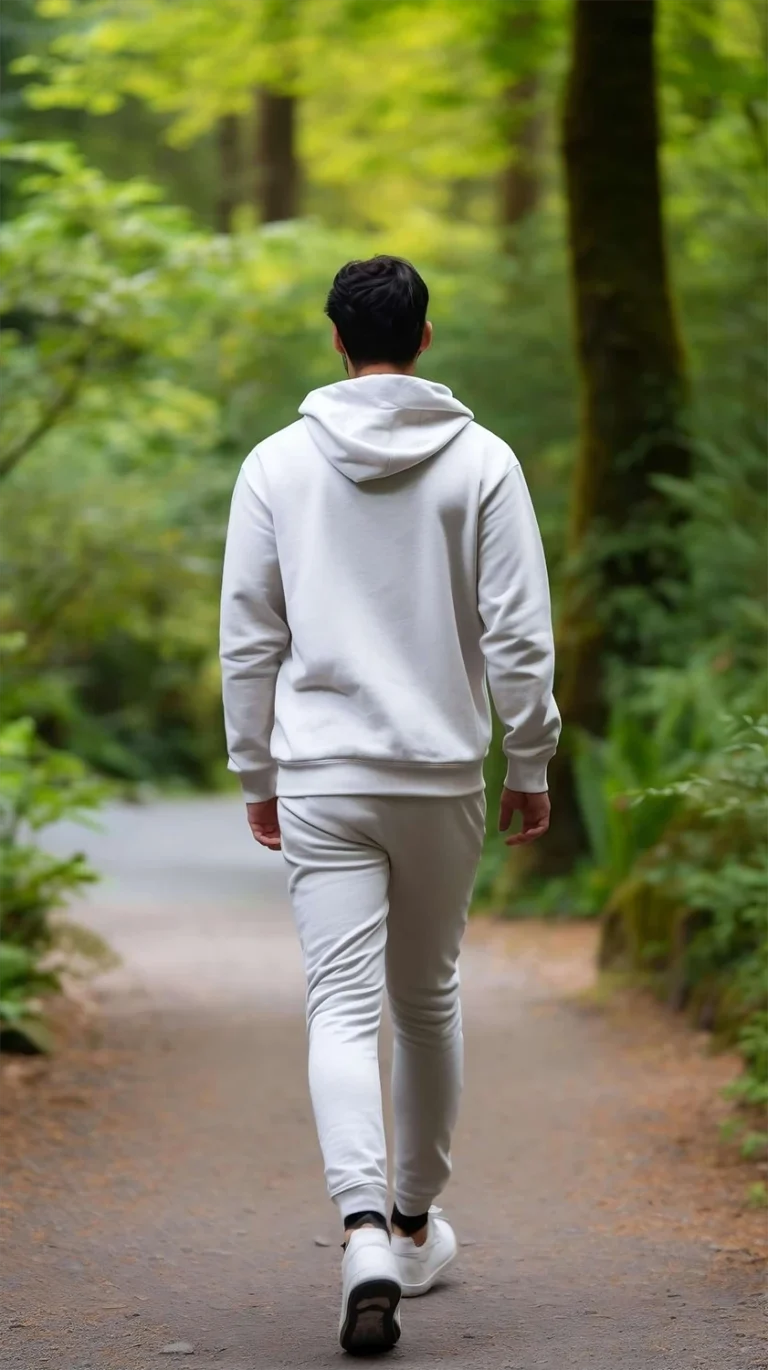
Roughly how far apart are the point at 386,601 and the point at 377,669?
145mm

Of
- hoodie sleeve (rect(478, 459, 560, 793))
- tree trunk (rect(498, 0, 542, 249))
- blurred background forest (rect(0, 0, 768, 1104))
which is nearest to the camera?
hoodie sleeve (rect(478, 459, 560, 793))

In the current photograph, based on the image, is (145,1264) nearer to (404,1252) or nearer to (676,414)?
(404,1252)

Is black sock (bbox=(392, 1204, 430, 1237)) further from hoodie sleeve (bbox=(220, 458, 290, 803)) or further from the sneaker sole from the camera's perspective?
hoodie sleeve (bbox=(220, 458, 290, 803))

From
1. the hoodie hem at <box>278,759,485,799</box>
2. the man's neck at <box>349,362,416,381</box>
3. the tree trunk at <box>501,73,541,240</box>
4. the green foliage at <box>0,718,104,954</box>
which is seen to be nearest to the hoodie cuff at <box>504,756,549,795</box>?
the hoodie hem at <box>278,759,485,799</box>

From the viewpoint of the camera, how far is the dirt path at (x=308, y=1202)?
3379 mm

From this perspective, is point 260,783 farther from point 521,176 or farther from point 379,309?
point 521,176

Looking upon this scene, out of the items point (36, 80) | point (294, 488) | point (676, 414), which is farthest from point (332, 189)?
point (294, 488)

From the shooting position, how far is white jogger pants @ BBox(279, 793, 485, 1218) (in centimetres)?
327

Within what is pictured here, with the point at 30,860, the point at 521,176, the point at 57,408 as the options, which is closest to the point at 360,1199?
the point at 30,860

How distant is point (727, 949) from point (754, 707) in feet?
3.69

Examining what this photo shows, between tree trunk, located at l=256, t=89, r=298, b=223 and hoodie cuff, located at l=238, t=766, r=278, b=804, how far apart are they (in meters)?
16.4

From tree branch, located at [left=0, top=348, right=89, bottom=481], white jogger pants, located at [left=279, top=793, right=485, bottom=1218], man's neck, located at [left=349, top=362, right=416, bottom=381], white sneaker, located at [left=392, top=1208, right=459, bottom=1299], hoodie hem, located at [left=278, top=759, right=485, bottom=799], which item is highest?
man's neck, located at [left=349, top=362, right=416, bottom=381]

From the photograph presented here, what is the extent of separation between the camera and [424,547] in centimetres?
341

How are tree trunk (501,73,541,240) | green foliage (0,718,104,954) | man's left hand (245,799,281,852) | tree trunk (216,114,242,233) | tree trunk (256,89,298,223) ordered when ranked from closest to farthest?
man's left hand (245,799,281,852) < green foliage (0,718,104,954) < tree trunk (501,73,541,240) < tree trunk (256,89,298,223) < tree trunk (216,114,242,233)
